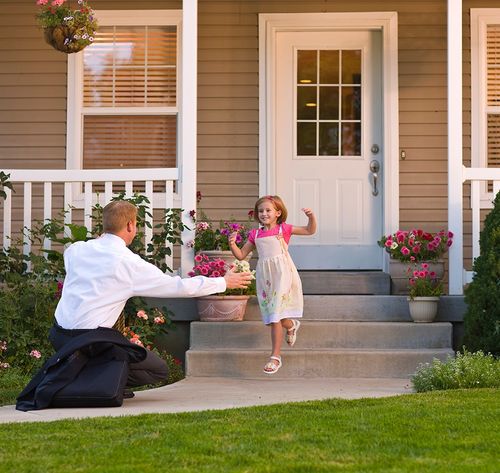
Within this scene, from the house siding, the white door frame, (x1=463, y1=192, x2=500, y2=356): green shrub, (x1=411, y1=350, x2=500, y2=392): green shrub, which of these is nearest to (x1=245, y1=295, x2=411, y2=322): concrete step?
(x1=463, y1=192, x2=500, y2=356): green shrub

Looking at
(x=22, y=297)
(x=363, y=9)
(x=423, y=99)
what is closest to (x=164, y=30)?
(x=363, y=9)

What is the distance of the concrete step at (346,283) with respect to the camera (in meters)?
9.10

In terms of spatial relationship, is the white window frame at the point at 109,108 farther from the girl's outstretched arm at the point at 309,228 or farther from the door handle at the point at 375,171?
the girl's outstretched arm at the point at 309,228

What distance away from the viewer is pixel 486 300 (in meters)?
7.55

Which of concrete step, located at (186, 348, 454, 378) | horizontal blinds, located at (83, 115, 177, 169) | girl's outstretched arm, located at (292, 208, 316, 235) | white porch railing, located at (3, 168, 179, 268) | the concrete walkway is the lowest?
the concrete walkway

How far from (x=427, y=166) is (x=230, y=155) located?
5.87 ft

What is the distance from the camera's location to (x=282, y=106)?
387 inches

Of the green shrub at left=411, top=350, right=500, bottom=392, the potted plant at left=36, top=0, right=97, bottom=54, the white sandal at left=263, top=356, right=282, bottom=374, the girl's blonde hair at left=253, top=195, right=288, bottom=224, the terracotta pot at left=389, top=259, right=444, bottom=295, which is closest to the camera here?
the green shrub at left=411, top=350, right=500, bottom=392

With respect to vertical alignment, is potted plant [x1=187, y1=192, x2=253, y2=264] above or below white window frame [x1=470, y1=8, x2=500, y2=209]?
below

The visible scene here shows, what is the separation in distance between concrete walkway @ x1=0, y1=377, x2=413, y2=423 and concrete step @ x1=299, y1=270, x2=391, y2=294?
1609 millimetres

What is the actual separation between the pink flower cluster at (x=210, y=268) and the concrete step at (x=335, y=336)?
374 mm

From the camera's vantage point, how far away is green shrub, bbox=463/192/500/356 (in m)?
7.47

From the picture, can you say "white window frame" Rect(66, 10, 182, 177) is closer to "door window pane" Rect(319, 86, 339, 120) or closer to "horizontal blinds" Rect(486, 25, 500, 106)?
"door window pane" Rect(319, 86, 339, 120)

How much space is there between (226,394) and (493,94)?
178 inches
